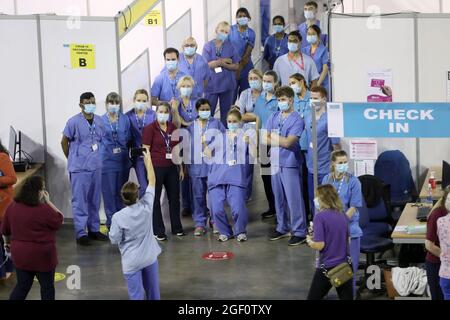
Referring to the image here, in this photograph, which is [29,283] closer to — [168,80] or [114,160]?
[114,160]

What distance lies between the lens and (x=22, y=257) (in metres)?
6.50

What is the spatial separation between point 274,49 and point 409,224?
13.5 ft

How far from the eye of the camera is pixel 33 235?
6500 mm

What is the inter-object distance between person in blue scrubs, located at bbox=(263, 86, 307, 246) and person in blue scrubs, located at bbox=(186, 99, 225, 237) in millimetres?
534

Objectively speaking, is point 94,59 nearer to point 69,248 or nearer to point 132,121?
point 132,121

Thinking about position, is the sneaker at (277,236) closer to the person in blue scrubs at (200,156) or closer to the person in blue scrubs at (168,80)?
the person in blue scrubs at (200,156)

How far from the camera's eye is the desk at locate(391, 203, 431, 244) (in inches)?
277

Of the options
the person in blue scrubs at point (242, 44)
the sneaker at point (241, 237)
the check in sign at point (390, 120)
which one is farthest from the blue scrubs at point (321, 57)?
the check in sign at point (390, 120)

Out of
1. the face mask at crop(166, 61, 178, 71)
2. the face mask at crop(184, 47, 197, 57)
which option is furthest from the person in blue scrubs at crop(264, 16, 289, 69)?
the face mask at crop(166, 61, 178, 71)

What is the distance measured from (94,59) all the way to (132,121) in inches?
29.8

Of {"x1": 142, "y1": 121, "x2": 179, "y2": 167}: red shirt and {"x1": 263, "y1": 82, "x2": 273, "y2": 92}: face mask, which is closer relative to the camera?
{"x1": 142, "y1": 121, "x2": 179, "y2": 167}: red shirt

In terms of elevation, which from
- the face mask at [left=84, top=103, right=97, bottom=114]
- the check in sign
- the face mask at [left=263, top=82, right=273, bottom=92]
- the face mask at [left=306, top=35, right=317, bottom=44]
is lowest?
the check in sign

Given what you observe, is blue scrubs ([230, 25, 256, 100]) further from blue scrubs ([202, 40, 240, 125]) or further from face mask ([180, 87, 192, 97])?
face mask ([180, 87, 192, 97])
